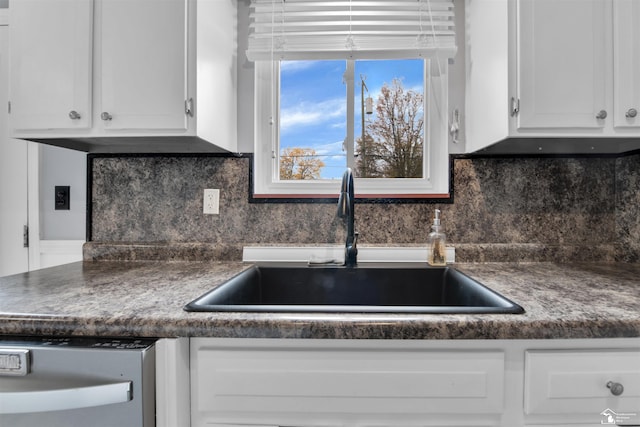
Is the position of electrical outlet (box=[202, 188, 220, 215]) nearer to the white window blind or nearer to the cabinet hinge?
the white window blind

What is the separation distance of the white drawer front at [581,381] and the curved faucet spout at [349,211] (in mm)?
708

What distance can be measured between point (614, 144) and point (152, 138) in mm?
1751

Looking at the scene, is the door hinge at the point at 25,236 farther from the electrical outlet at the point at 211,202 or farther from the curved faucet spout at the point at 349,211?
the curved faucet spout at the point at 349,211

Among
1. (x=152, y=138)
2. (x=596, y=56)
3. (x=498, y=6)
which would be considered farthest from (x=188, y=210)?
(x=596, y=56)

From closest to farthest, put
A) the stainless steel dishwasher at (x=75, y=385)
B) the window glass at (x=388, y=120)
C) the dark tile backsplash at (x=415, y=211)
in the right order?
the stainless steel dishwasher at (x=75, y=385)
the dark tile backsplash at (x=415, y=211)
the window glass at (x=388, y=120)

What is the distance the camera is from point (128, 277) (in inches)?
44.9

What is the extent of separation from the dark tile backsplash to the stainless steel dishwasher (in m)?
0.81

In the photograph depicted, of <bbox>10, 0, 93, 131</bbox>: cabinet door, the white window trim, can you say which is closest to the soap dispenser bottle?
the white window trim

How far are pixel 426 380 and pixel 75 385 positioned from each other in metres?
0.74

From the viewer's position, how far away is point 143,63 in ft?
3.88

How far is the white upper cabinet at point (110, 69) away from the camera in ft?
3.84

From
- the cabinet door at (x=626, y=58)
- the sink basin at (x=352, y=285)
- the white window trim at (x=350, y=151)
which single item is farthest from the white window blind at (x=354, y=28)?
the sink basin at (x=352, y=285)

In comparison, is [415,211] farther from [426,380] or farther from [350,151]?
[426,380]

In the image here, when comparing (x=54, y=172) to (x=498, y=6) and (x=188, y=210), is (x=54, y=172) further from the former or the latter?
(x=498, y=6)
